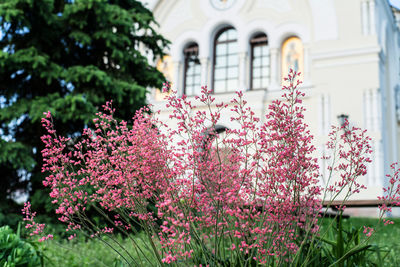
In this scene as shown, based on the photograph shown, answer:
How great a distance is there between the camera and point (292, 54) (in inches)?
546

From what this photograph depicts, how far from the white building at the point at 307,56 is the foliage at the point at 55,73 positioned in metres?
6.39

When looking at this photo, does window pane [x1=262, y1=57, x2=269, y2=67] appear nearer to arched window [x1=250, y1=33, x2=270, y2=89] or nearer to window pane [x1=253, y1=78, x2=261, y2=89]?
arched window [x1=250, y1=33, x2=270, y2=89]

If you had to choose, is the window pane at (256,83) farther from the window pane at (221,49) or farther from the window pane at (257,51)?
the window pane at (221,49)

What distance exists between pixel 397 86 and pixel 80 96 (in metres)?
12.9

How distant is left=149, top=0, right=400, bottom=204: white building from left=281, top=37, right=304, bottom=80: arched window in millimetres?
32

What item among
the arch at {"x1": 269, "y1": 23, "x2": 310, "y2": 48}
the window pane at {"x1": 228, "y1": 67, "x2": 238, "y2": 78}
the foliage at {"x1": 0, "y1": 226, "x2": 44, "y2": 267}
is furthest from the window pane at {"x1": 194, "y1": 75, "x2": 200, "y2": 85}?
the foliage at {"x1": 0, "y1": 226, "x2": 44, "y2": 267}

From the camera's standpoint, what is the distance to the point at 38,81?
7.33m

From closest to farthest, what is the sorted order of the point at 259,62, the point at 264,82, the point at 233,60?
the point at 264,82 → the point at 259,62 → the point at 233,60

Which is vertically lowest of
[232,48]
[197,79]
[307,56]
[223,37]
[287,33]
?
[197,79]

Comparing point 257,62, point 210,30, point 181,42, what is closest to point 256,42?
point 257,62

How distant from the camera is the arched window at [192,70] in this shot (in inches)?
607

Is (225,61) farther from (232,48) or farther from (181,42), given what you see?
(181,42)

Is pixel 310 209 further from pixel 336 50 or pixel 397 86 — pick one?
pixel 397 86

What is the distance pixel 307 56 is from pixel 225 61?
2.94 meters
